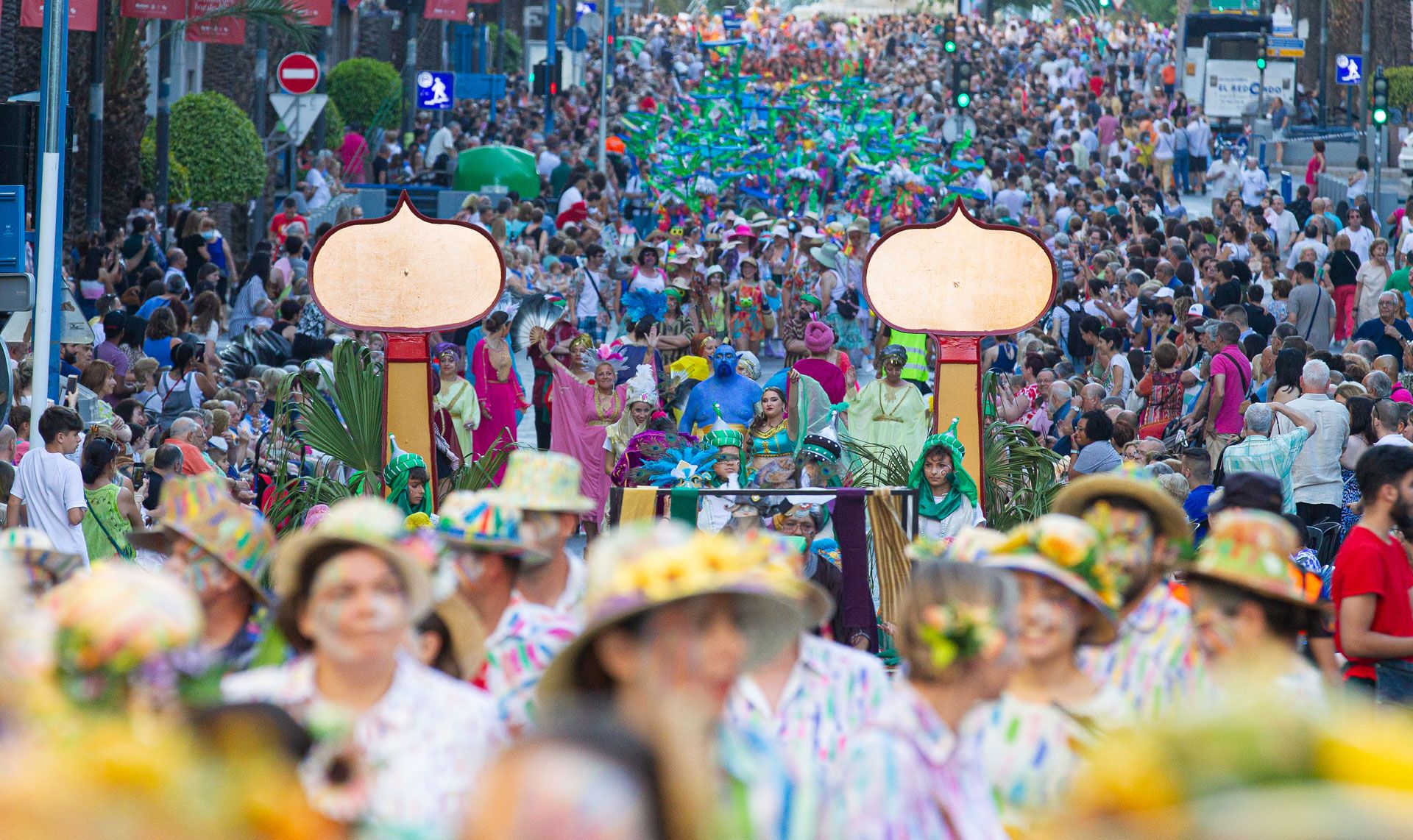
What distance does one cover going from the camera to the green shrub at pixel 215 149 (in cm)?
2336

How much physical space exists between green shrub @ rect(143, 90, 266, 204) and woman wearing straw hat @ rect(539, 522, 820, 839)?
20422 millimetres

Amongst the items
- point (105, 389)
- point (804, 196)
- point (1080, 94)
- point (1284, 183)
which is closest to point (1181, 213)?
point (804, 196)

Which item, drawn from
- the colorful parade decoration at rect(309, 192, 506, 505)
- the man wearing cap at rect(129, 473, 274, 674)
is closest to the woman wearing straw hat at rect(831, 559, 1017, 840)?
the man wearing cap at rect(129, 473, 274, 674)

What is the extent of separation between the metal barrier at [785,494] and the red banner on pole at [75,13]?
9.40 m

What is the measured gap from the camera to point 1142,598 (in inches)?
191

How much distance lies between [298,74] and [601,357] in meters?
10.6

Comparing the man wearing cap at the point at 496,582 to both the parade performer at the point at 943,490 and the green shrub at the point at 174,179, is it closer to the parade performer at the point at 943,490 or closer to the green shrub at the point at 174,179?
the parade performer at the point at 943,490

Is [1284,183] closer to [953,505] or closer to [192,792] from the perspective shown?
[953,505]

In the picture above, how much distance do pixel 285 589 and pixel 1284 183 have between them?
2759 cm

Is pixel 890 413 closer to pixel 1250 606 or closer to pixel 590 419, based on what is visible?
pixel 590 419

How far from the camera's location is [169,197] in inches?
926

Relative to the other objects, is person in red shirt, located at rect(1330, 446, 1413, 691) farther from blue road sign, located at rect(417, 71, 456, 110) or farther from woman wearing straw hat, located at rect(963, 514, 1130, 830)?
blue road sign, located at rect(417, 71, 456, 110)

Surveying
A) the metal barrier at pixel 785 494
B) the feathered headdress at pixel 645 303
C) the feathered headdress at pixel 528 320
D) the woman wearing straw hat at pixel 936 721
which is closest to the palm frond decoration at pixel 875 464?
the metal barrier at pixel 785 494

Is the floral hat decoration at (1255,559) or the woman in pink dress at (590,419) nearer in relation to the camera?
the floral hat decoration at (1255,559)
